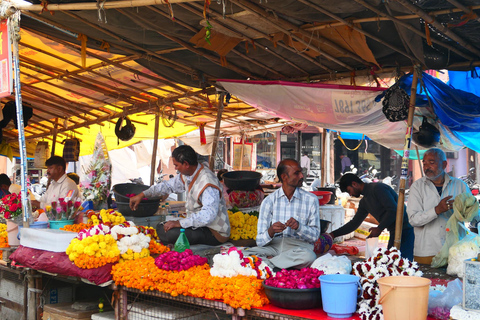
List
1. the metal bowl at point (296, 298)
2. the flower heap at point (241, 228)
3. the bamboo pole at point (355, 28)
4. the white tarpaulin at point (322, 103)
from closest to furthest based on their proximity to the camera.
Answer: the metal bowl at point (296, 298) < the bamboo pole at point (355, 28) < the white tarpaulin at point (322, 103) < the flower heap at point (241, 228)

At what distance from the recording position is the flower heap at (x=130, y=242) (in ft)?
15.0

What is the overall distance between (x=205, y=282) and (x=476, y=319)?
6.41 ft

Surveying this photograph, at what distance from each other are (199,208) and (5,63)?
7.98 ft

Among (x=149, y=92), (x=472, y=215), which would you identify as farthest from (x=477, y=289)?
(x=149, y=92)

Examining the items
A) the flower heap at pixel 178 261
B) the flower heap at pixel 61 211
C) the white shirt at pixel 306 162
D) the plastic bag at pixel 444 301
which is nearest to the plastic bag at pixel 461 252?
the plastic bag at pixel 444 301

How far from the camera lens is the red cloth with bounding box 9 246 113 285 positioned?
4.36m

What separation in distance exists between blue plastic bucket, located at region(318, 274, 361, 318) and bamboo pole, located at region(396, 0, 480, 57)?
2.16m

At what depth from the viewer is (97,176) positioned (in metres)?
5.89

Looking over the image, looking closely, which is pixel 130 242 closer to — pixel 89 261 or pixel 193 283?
pixel 89 261

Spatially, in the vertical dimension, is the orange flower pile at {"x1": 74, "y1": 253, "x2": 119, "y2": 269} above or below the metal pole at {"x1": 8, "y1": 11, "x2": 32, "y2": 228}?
below

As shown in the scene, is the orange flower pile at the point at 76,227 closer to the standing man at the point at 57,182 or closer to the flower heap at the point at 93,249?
the flower heap at the point at 93,249

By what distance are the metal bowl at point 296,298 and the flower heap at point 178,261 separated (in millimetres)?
905

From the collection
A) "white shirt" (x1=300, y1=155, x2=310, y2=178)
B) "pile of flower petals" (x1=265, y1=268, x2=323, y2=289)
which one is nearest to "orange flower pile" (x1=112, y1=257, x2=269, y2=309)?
"pile of flower petals" (x1=265, y1=268, x2=323, y2=289)

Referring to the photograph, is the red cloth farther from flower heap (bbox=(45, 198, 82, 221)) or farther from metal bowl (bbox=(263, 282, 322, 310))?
metal bowl (bbox=(263, 282, 322, 310))
